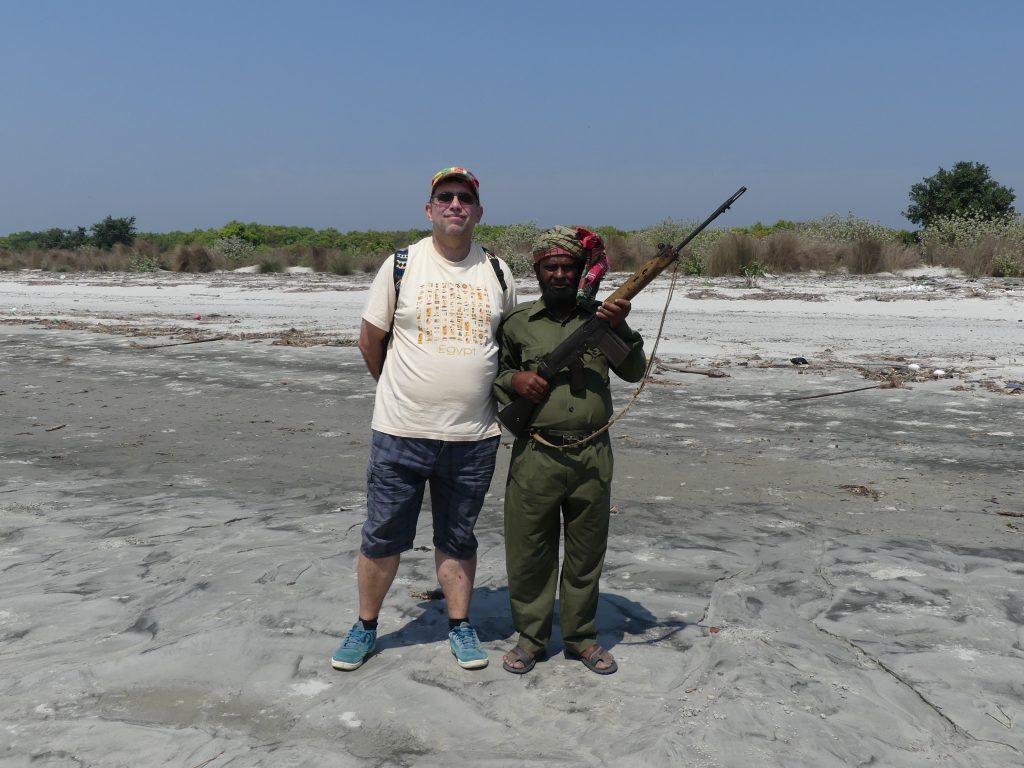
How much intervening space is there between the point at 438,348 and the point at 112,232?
146ft

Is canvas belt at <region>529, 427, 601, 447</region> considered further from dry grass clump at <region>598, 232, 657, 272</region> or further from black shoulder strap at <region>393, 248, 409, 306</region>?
dry grass clump at <region>598, 232, 657, 272</region>

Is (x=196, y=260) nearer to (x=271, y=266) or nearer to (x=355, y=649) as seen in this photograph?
(x=271, y=266)

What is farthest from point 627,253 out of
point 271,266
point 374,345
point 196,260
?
point 374,345

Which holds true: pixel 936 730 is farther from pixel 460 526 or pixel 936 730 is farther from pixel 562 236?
pixel 562 236

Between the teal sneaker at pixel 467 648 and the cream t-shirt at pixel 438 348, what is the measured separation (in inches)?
28.8

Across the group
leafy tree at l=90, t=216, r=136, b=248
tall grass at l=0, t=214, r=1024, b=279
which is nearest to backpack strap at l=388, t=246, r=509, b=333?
tall grass at l=0, t=214, r=1024, b=279

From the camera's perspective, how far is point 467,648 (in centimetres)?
352

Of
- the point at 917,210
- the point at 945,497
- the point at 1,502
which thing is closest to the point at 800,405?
the point at 945,497

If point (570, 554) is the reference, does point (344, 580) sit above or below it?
below

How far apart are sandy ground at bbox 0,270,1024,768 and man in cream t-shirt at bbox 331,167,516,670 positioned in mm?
401

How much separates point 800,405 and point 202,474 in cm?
498

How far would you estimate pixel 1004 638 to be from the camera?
370cm

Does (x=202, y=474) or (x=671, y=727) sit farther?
(x=202, y=474)

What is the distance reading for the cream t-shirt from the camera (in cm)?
335
